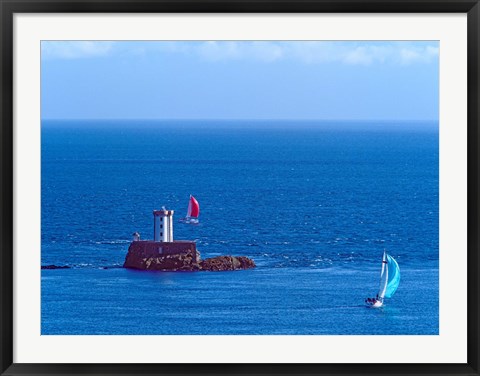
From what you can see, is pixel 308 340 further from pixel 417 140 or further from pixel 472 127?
pixel 417 140

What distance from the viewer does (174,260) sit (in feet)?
67.8

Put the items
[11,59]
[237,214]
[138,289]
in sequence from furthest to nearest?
1. [237,214]
2. [138,289]
3. [11,59]

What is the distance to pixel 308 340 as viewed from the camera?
15.9ft

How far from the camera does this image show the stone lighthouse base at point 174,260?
20406 mm

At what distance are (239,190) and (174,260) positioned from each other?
13.0 metres

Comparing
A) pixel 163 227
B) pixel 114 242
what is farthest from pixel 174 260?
pixel 114 242

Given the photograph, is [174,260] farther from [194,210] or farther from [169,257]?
[194,210]

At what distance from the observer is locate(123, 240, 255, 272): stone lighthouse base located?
20.4 metres

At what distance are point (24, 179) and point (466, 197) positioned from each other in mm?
2090

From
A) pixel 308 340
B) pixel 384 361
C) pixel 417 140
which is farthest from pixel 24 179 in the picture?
pixel 417 140

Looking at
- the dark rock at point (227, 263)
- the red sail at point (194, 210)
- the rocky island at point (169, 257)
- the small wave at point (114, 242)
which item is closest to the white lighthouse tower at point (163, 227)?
the rocky island at point (169, 257)

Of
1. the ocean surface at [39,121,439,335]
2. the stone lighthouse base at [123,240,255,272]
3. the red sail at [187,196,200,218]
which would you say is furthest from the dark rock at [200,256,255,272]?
the red sail at [187,196,200,218]

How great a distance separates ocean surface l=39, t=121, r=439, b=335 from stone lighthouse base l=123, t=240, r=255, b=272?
28 centimetres

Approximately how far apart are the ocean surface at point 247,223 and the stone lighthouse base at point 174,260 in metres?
0.28
